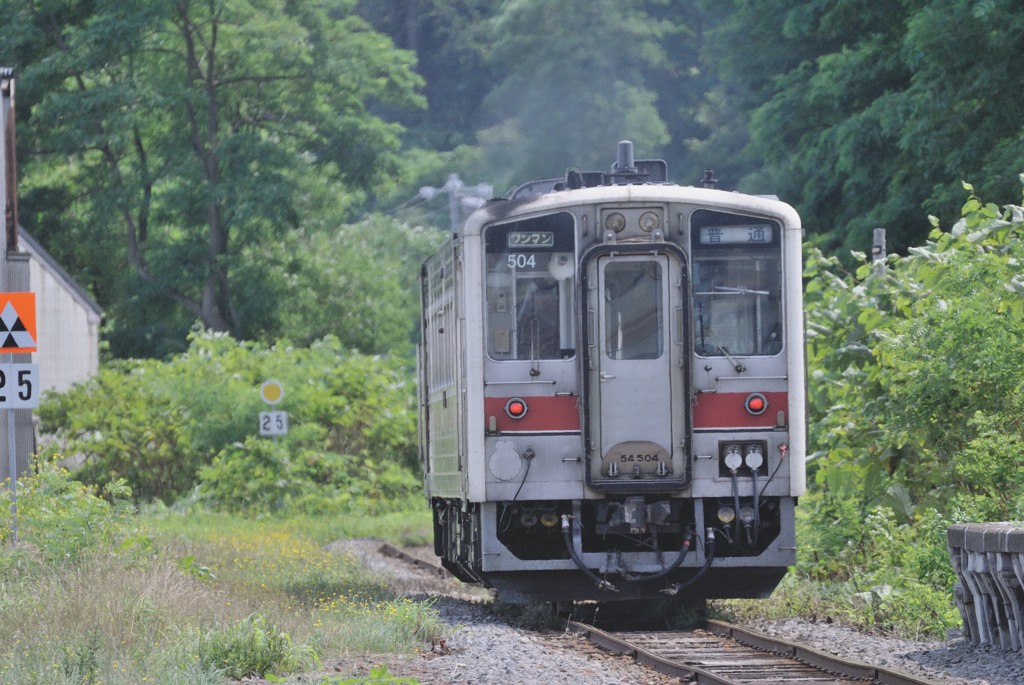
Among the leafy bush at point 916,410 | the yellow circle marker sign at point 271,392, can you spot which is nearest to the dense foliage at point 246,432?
the yellow circle marker sign at point 271,392

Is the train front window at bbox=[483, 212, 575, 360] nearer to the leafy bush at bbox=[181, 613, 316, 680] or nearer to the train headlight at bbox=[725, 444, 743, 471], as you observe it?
the train headlight at bbox=[725, 444, 743, 471]

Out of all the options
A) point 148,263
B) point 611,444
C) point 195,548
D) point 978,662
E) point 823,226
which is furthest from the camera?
point 148,263

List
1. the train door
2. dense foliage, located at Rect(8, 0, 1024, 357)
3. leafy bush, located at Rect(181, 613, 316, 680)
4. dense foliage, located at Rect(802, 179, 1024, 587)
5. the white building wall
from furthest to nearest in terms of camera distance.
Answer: the white building wall < dense foliage, located at Rect(8, 0, 1024, 357) < dense foliage, located at Rect(802, 179, 1024, 587) < the train door < leafy bush, located at Rect(181, 613, 316, 680)

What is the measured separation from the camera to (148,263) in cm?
4541

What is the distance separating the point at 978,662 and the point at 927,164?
15.3 meters

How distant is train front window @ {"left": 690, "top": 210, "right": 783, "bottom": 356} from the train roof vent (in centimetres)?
110

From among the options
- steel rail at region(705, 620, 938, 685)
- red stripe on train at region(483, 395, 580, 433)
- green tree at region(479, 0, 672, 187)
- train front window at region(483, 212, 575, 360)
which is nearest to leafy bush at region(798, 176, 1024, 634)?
steel rail at region(705, 620, 938, 685)

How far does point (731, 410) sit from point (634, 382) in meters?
0.78

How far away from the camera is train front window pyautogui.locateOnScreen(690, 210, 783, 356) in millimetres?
12555

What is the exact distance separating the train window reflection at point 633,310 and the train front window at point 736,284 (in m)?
0.32

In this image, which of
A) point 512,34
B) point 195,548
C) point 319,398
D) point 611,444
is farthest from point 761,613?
point 512,34

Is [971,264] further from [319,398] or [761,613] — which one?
[319,398]

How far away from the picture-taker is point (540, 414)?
12.5 meters

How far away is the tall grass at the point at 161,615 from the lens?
31.4ft
